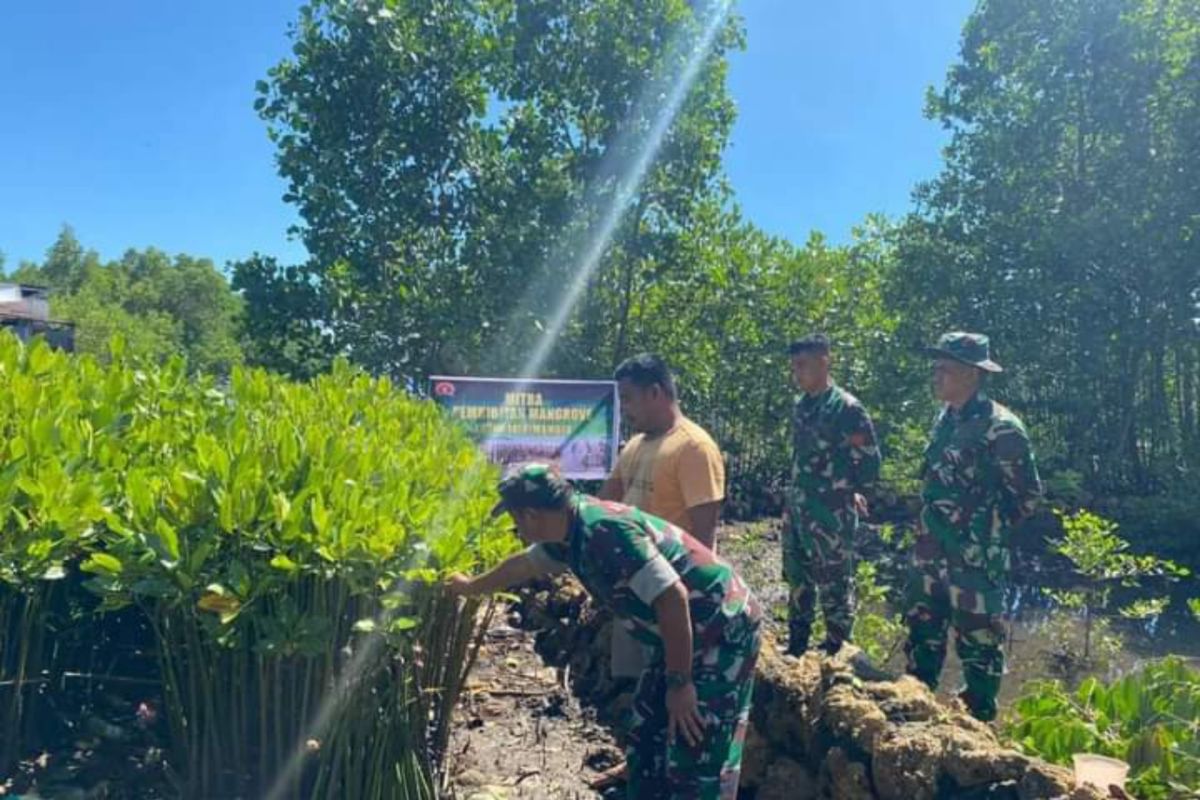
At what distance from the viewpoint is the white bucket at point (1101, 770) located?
2.29 m

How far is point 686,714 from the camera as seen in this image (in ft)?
7.60

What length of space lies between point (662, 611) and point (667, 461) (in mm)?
1133

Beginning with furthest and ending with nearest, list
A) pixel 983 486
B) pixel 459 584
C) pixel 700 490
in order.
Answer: pixel 983 486, pixel 700 490, pixel 459 584

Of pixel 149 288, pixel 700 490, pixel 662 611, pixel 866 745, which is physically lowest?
pixel 866 745

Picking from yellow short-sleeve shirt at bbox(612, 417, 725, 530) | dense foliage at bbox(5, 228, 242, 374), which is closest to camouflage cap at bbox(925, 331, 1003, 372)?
yellow short-sleeve shirt at bbox(612, 417, 725, 530)

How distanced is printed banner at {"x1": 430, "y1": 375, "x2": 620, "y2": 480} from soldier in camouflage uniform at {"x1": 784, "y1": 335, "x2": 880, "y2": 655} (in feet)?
7.13

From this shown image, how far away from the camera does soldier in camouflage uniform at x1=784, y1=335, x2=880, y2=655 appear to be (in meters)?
4.10

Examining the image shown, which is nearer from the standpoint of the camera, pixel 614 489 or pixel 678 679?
pixel 678 679

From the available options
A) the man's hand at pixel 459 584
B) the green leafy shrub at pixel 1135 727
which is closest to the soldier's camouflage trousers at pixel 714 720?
the man's hand at pixel 459 584

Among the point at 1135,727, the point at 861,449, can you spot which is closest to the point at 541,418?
the point at 861,449

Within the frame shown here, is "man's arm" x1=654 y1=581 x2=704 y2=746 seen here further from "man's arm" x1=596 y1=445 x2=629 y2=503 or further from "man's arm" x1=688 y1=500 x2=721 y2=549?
"man's arm" x1=596 y1=445 x2=629 y2=503

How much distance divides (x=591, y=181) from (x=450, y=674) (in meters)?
6.01

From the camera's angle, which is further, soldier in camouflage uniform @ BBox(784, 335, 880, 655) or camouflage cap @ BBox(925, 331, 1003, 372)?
soldier in camouflage uniform @ BBox(784, 335, 880, 655)

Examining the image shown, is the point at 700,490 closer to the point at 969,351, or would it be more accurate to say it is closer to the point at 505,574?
the point at 505,574
